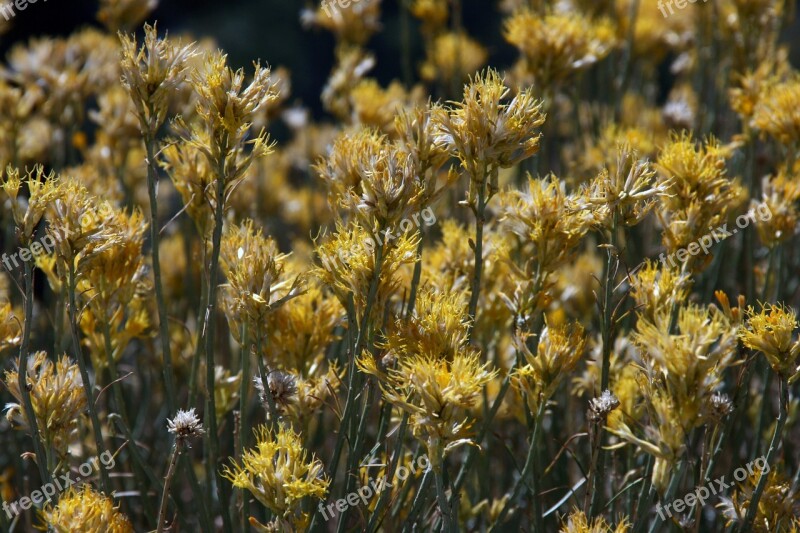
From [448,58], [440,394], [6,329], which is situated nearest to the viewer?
[440,394]

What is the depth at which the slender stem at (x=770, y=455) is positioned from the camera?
57.4 inches

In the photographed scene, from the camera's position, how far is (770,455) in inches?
58.4

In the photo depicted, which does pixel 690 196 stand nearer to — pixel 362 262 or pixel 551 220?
pixel 551 220

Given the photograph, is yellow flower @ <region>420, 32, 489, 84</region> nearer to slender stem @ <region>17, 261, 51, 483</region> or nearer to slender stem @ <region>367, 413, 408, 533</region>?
slender stem @ <region>367, 413, 408, 533</region>

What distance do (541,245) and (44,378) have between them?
0.97 m

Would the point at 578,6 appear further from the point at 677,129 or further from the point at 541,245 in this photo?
the point at 541,245

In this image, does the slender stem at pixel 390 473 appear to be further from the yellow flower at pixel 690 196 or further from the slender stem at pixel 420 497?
the yellow flower at pixel 690 196

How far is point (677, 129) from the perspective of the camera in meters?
2.85

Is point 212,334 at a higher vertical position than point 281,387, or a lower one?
higher

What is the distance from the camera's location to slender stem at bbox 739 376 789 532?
1.46 meters
